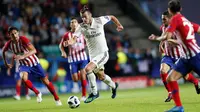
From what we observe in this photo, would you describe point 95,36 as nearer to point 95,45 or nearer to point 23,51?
point 95,45

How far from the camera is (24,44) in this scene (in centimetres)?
1308

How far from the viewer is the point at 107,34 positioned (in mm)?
25781

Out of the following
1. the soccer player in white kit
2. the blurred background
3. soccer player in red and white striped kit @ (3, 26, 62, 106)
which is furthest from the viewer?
the blurred background

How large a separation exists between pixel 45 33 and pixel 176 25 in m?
14.5

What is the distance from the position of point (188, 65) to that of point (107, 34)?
16.7 m

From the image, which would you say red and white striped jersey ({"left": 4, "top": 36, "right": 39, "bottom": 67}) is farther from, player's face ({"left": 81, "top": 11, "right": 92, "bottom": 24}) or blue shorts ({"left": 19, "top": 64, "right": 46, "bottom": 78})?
player's face ({"left": 81, "top": 11, "right": 92, "bottom": 24})

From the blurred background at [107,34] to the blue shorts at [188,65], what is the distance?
11915mm

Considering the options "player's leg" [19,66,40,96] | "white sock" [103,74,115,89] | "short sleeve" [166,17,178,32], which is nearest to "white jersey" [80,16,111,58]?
"white sock" [103,74,115,89]

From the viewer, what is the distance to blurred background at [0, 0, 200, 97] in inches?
846

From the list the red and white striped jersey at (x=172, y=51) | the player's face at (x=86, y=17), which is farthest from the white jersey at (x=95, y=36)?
the red and white striped jersey at (x=172, y=51)

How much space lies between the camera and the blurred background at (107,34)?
2150 cm

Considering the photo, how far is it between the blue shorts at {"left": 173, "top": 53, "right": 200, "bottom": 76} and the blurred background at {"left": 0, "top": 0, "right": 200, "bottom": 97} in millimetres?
11915

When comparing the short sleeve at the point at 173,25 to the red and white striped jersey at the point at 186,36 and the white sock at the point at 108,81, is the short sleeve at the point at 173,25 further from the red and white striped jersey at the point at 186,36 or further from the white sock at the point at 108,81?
the white sock at the point at 108,81

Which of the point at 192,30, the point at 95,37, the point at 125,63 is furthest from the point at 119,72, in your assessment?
the point at 192,30
